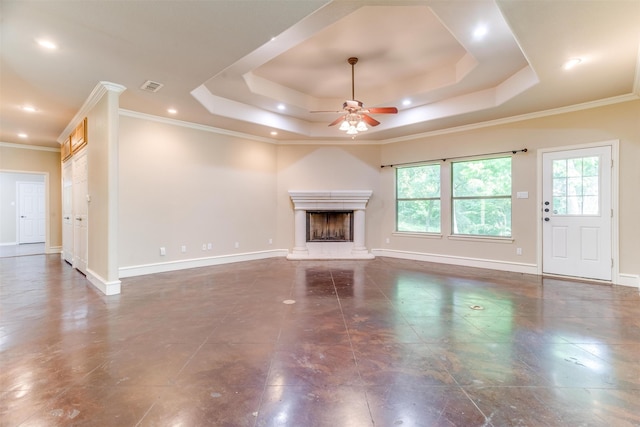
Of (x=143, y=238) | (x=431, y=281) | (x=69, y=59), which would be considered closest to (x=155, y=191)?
(x=143, y=238)

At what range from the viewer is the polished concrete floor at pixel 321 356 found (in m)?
1.64

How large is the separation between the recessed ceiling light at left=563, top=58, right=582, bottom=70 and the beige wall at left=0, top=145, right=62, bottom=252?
10.6 metres

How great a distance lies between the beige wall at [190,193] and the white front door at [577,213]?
17.3ft

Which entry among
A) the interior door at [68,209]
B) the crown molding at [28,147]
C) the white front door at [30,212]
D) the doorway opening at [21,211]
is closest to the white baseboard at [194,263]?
the interior door at [68,209]

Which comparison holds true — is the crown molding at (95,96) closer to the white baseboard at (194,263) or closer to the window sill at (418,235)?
the white baseboard at (194,263)

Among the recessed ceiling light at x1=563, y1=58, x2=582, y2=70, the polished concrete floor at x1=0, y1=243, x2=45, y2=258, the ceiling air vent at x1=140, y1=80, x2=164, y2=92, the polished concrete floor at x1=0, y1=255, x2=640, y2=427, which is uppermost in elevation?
the recessed ceiling light at x1=563, y1=58, x2=582, y2=70

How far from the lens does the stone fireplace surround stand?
6.67m

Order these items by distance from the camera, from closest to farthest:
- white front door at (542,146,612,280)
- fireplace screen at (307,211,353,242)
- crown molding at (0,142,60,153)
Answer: white front door at (542,146,612,280), fireplace screen at (307,211,353,242), crown molding at (0,142,60,153)

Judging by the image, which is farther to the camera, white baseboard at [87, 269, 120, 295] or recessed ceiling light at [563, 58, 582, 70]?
white baseboard at [87, 269, 120, 295]

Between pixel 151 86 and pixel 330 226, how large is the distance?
443 cm

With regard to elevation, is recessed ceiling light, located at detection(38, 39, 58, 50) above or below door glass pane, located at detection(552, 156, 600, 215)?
above

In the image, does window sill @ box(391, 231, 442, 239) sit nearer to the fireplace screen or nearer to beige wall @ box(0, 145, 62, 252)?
the fireplace screen

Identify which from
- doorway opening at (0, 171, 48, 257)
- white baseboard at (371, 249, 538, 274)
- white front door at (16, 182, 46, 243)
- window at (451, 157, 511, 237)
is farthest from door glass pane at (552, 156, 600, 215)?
white front door at (16, 182, 46, 243)

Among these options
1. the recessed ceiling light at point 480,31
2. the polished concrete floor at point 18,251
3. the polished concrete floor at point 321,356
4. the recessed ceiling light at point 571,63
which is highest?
the recessed ceiling light at point 480,31
